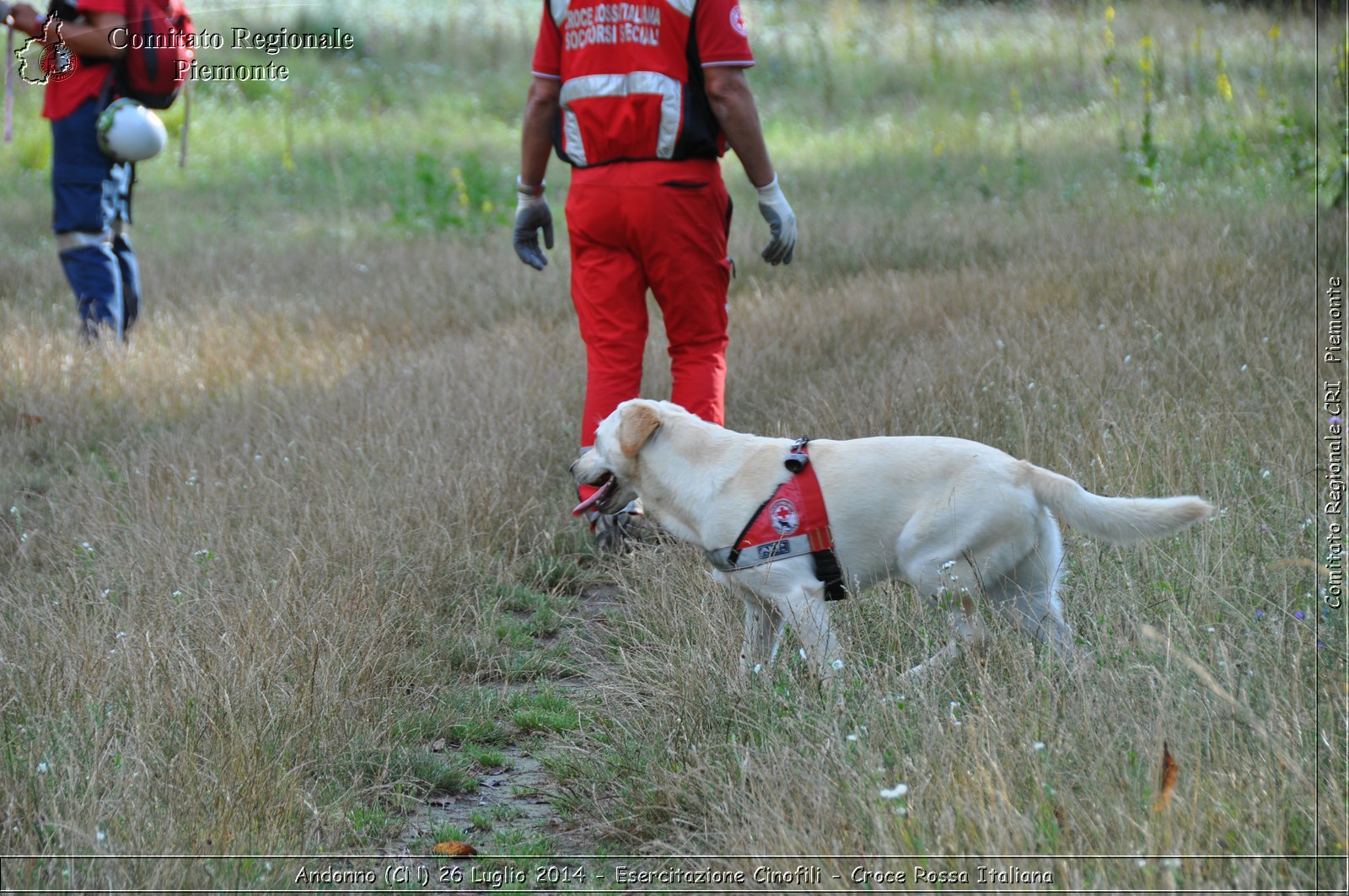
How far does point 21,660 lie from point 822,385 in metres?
3.79

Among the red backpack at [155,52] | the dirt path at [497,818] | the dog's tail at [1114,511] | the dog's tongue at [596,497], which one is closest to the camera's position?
the dirt path at [497,818]

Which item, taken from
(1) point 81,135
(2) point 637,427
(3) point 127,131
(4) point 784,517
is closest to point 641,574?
(2) point 637,427

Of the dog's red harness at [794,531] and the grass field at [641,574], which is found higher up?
the dog's red harness at [794,531]

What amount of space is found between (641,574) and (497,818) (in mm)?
1362

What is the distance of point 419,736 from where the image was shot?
11.4ft

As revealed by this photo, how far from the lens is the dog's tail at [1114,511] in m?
3.01

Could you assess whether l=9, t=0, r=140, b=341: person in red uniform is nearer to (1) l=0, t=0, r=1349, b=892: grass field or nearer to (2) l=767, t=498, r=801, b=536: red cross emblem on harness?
(1) l=0, t=0, r=1349, b=892: grass field

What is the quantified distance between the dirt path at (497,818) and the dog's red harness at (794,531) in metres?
0.83

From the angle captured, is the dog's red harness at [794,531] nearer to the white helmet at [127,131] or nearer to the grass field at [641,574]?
the grass field at [641,574]

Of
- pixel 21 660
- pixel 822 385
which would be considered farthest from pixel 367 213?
pixel 21 660

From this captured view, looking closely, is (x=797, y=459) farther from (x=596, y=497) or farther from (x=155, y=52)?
(x=155, y=52)

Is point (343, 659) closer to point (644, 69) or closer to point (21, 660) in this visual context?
point (21, 660)
